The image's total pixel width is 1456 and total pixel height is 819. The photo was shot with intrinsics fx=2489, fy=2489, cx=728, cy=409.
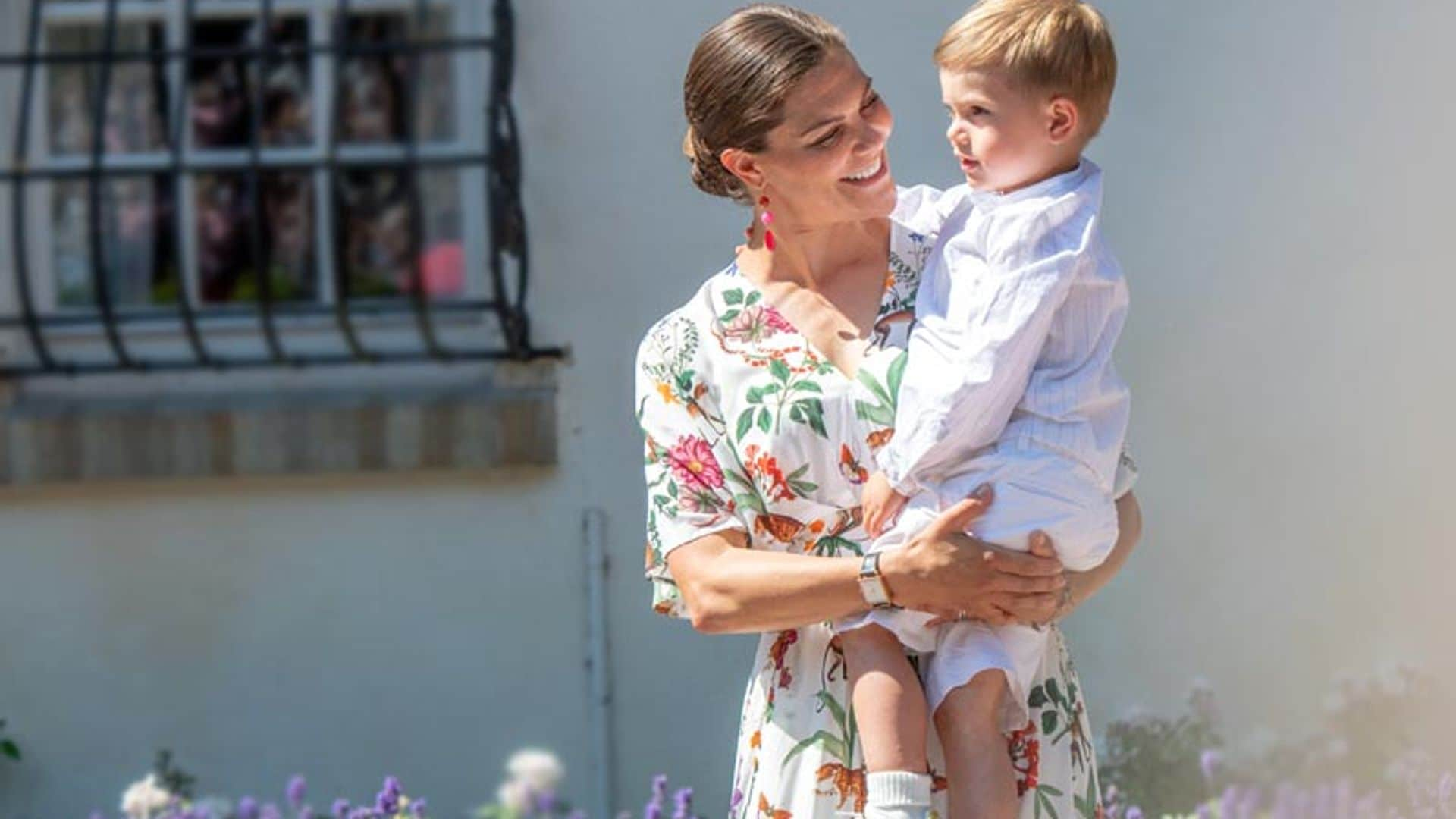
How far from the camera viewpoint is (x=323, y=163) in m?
5.02

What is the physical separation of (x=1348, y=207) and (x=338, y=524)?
6.98 feet

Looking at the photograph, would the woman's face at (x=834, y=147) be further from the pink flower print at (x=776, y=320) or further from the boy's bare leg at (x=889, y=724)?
the boy's bare leg at (x=889, y=724)

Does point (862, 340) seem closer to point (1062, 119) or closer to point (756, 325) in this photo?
point (756, 325)

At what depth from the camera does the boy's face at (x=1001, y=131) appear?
8.55 ft

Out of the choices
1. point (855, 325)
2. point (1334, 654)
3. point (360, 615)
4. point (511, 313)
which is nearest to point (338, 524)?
point (360, 615)

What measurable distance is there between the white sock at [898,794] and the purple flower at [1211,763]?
1.98 m

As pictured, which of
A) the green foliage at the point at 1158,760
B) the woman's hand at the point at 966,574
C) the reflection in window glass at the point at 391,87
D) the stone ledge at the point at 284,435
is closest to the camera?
the woman's hand at the point at 966,574

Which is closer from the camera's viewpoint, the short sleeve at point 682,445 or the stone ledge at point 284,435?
the short sleeve at point 682,445

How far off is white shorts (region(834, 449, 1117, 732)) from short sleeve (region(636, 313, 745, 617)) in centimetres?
19

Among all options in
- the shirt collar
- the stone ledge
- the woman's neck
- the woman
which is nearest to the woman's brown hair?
the woman

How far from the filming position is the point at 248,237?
510cm

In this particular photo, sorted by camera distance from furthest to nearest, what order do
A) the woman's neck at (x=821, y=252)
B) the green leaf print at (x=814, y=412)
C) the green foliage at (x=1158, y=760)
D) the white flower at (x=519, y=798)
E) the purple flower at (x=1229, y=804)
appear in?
the green foliage at (x=1158, y=760) < the white flower at (x=519, y=798) < the purple flower at (x=1229, y=804) < the woman's neck at (x=821, y=252) < the green leaf print at (x=814, y=412)

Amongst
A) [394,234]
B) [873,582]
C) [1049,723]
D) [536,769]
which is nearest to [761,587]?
[873,582]

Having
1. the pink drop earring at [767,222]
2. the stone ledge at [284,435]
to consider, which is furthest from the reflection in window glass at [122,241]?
the pink drop earring at [767,222]
